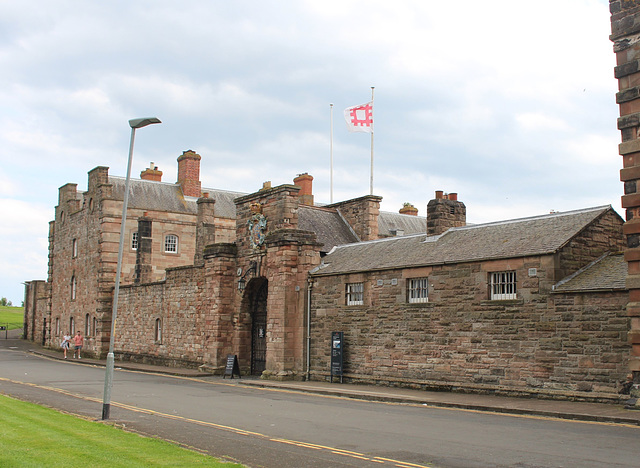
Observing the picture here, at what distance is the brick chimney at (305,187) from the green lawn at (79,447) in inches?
1136

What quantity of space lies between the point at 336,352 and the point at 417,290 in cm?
413

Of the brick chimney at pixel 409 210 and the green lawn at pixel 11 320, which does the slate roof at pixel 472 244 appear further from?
the green lawn at pixel 11 320

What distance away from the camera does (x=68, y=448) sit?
32.1 ft

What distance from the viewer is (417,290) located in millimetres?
21594

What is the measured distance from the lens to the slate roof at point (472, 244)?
18.8 meters

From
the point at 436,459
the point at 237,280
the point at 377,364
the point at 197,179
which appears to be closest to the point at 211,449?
the point at 436,459

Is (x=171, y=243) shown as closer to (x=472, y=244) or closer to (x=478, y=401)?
(x=472, y=244)

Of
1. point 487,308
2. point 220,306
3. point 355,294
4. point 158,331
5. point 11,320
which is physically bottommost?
point 158,331

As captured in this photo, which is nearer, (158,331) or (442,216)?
(442,216)

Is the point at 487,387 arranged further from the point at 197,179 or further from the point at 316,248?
the point at 197,179

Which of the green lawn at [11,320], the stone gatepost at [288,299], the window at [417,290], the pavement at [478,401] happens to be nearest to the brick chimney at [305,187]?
the stone gatepost at [288,299]

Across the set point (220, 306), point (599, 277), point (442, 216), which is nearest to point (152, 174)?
point (220, 306)

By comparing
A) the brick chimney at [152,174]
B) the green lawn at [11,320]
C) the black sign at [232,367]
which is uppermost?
the brick chimney at [152,174]

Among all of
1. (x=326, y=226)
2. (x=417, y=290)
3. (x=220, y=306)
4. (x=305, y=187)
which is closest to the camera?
(x=417, y=290)
